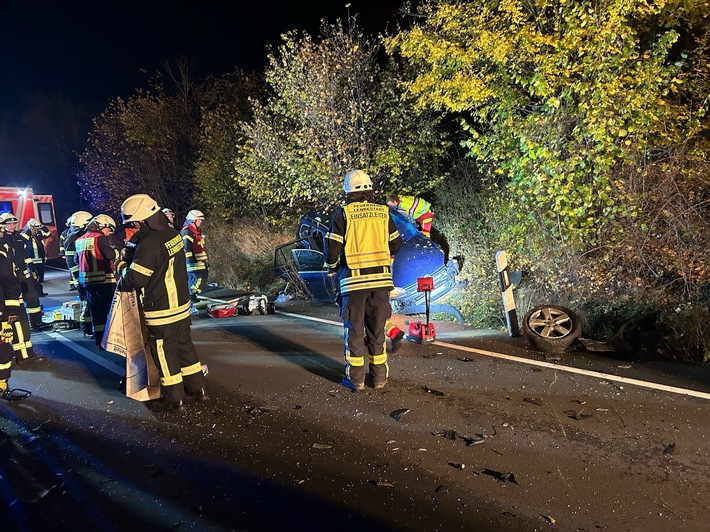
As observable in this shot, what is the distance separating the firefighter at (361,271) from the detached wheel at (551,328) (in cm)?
192

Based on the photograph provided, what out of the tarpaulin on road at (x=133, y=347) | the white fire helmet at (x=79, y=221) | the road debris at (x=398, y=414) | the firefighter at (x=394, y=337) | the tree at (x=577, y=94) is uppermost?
the tree at (x=577, y=94)

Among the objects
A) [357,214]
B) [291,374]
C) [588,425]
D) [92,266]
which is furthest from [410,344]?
[92,266]

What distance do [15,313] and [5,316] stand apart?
16 cm

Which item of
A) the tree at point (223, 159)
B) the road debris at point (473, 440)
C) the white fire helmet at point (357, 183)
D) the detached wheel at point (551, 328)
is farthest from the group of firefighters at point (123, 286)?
the tree at point (223, 159)

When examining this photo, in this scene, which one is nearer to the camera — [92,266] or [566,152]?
[92,266]

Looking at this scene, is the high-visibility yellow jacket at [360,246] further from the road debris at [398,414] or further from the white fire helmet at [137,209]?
the white fire helmet at [137,209]

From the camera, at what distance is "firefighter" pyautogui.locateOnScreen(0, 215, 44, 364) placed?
5.46 meters

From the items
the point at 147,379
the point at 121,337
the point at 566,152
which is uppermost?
the point at 566,152

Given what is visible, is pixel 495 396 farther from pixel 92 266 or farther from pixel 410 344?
pixel 92 266

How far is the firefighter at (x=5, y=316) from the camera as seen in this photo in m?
4.86

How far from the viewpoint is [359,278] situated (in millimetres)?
4410

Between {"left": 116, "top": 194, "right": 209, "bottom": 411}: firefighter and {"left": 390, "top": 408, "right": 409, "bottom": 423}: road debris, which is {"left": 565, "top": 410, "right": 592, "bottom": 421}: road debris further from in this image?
{"left": 116, "top": 194, "right": 209, "bottom": 411}: firefighter

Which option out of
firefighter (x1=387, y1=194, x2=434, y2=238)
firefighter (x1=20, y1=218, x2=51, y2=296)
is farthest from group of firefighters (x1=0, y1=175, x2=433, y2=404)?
firefighter (x1=20, y1=218, x2=51, y2=296)

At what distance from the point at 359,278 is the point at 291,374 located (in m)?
1.41
